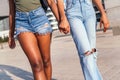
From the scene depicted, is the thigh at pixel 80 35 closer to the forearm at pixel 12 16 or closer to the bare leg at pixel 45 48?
the bare leg at pixel 45 48

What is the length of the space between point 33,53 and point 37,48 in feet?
0.46

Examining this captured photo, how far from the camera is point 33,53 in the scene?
4.63m

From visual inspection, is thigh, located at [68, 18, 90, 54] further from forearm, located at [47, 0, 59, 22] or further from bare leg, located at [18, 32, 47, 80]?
bare leg, located at [18, 32, 47, 80]

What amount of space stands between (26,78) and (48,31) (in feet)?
9.46

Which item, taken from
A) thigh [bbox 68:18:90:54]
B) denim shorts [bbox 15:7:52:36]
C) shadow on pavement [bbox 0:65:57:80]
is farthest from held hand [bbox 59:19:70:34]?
shadow on pavement [bbox 0:65:57:80]

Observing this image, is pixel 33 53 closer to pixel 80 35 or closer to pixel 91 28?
pixel 80 35

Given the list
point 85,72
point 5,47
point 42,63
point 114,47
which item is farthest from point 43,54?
point 5,47

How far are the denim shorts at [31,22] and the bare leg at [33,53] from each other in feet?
0.22

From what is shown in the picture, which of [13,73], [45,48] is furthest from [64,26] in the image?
[13,73]

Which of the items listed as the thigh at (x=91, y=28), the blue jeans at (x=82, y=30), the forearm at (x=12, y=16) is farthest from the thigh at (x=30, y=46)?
the thigh at (x=91, y=28)

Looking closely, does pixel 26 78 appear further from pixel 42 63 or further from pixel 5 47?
pixel 5 47

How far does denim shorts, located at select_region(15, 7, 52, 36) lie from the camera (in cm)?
471

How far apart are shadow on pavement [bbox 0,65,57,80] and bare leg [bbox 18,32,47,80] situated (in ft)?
9.36

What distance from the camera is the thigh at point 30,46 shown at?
4621 millimetres
